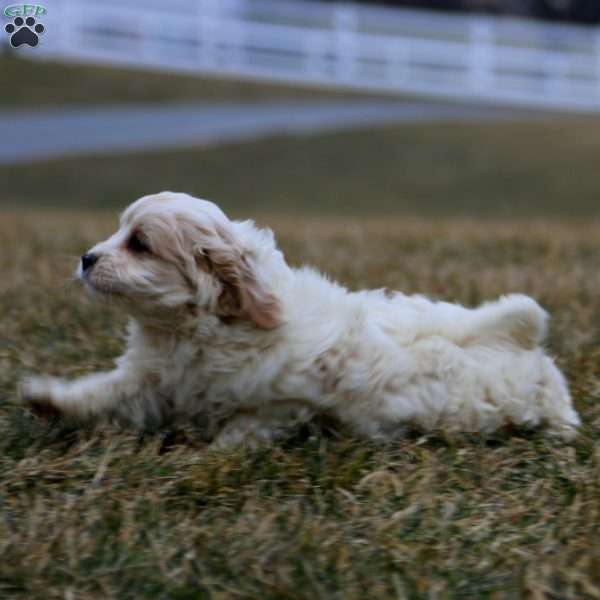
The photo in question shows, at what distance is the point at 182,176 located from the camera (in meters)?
16.5

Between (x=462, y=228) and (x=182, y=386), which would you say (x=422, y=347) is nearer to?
(x=182, y=386)

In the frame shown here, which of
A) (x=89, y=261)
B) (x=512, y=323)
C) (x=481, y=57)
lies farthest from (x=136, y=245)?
(x=481, y=57)

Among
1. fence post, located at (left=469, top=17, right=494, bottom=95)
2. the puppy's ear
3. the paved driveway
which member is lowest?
the puppy's ear

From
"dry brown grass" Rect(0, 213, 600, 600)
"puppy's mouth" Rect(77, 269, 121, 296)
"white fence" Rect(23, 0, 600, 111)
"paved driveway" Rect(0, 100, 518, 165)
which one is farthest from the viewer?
"white fence" Rect(23, 0, 600, 111)

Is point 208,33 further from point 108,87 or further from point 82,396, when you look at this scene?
point 82,396

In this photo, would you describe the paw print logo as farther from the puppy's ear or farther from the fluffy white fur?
the puppy's ear

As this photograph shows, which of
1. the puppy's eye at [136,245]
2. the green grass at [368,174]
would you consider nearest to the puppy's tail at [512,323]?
the puppy's eye at [136,245]

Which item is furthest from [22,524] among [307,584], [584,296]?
[584,296]

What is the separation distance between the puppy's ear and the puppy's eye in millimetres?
194

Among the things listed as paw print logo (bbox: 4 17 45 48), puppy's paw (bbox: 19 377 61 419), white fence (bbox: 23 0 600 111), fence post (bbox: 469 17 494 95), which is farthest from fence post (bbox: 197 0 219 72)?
puppy's paw (bbox: 19 377 61 419)

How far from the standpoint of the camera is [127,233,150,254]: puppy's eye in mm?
3328

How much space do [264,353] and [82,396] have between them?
627mm

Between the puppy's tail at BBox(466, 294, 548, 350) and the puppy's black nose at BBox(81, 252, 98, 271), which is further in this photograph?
the puppy's tail at BBox(466, 294, 548, 350)

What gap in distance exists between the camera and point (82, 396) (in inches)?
136
